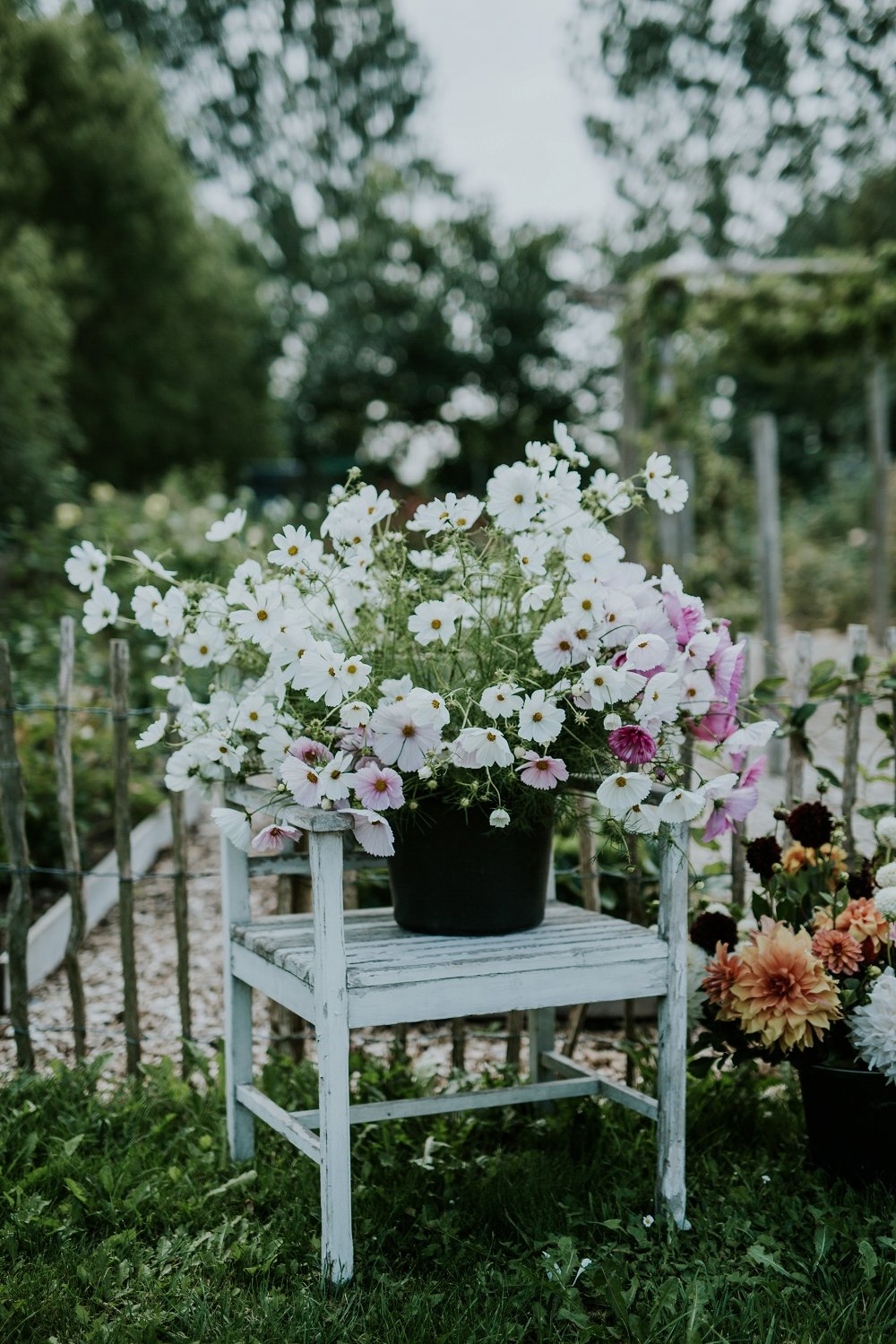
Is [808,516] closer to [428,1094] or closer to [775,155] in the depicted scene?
[775,155]

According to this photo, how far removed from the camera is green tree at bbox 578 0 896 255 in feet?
33.7

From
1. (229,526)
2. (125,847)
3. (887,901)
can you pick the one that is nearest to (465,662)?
(229,526)

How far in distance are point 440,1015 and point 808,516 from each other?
1439 centimetres

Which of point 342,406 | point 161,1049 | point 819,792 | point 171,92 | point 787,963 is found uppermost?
point 171,92

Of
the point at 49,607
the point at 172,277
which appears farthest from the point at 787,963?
the point at 172,277

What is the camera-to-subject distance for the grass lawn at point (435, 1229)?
1.93m

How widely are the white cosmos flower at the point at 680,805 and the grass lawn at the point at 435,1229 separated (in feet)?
2.42

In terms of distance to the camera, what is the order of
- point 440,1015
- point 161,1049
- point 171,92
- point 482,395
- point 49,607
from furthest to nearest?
1. point 171,92
2. point 482,395
3. point 49,607
4. point 161,1049
5. point 440,1015

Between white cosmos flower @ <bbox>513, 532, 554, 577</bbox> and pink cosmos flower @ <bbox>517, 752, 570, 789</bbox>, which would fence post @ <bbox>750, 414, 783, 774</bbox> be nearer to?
white cosmos flower @ <bbox>513, 532, 554, 577</bbox>

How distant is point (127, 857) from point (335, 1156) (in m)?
1.21

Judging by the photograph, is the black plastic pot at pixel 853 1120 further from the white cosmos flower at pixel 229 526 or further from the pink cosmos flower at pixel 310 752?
the white cosmos flower at pixel 229 526

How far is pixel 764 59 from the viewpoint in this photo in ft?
39.5

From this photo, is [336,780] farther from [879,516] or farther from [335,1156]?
[879,516]

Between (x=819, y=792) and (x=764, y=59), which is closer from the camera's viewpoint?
(x=819, y=792)
